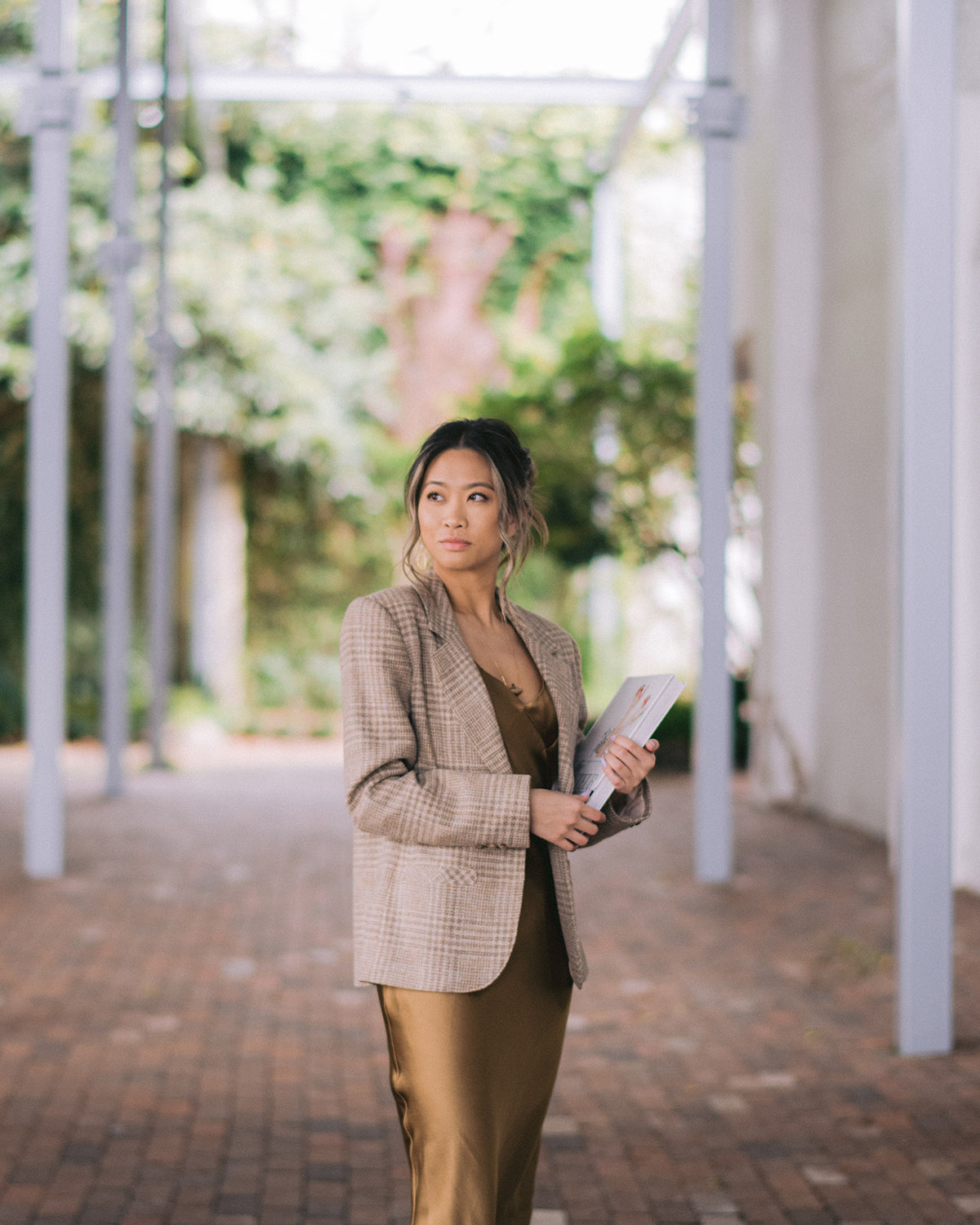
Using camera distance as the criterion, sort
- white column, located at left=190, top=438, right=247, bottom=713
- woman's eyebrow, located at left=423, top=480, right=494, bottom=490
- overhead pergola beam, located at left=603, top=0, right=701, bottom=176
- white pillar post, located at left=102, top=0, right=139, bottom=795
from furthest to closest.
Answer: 1. white column, located at left=190, top=438, right=247, bottom=713
2. overhead pergola beam, located at left=603, top=0, right=701, bottom=176
3. white pillar post, located at left=102, top=0, right=139, bottom=795
4. woman's eyebrow, located at left=423, top=480, right=494, bottom=490

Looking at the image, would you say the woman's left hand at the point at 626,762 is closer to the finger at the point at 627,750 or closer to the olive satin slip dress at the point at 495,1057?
the finger at the point at 627,750

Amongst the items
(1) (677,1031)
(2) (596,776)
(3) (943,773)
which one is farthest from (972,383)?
(2) (596,776)

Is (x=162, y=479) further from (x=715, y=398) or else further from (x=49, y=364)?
(x=715, y=398)

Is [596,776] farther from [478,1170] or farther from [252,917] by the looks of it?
[252,917]

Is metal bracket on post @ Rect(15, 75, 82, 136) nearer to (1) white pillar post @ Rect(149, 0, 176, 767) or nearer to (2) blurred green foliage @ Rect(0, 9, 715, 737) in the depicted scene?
(1) white pillar post @ Rect(149, 0, 176, 767)

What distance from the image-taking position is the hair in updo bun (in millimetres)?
2266

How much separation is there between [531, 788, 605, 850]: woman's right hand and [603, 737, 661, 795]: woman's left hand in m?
0.06

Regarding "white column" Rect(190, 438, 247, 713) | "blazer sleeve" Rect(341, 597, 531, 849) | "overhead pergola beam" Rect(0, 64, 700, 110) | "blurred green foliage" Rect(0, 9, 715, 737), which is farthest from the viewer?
"white column" Rect(190, 438, 247, 713)

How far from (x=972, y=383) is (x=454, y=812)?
6.09 metres

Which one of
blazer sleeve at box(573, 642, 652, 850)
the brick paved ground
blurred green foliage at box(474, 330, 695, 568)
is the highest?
blurred green foliage at box(474, 330, 695, 568)

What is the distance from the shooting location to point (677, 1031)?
196 inches

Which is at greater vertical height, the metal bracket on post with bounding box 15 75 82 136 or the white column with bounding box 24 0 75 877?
the metal bracket on post with bounding box 15 75 82 136

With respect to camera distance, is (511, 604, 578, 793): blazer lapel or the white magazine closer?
the white magazine

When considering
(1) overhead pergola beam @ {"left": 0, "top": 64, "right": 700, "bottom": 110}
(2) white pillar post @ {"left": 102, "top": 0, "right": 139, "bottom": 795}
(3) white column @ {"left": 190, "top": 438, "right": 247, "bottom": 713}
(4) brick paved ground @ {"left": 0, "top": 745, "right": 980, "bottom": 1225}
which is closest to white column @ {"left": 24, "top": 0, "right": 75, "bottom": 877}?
(4) brick paved ground @ {"left": 0, "top": 745, "right": 980, "bottom": 1225}
